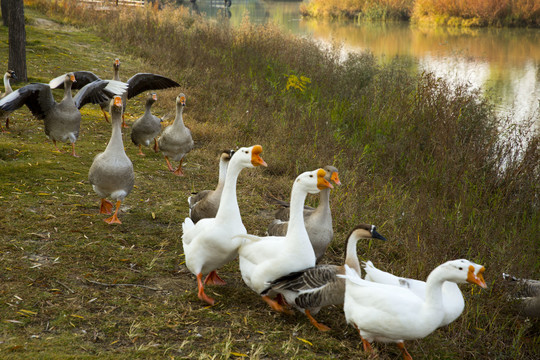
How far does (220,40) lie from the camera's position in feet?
51.5

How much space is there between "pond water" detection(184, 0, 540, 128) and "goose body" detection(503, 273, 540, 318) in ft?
20.4

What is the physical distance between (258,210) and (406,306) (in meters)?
3.07

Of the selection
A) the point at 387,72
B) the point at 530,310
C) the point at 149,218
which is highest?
the point at 387,72

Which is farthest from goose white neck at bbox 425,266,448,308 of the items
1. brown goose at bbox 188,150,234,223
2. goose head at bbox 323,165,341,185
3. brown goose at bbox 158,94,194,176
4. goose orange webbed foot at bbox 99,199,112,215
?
brown goose at bbox 158,94,194,176

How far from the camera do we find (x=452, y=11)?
2581cm

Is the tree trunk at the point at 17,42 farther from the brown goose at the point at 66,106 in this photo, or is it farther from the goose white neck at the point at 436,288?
the goose white neck at the point at 436,288

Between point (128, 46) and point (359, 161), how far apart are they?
10.9 m

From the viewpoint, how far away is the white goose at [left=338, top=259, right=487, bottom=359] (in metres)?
3.19

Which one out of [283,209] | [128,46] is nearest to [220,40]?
[128,46]

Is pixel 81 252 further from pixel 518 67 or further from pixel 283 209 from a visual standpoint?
pixel 518 67

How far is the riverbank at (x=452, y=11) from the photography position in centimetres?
2427

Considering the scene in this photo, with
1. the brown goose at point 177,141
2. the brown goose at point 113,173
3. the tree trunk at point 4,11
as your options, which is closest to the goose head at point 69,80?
the brown goose at point 177,141

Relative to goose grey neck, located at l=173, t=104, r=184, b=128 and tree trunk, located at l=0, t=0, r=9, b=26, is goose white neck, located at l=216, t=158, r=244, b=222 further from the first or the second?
tree trunk, located at l=0, t=0, r=9, b=26

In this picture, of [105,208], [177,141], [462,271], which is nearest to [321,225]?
[462,271]
